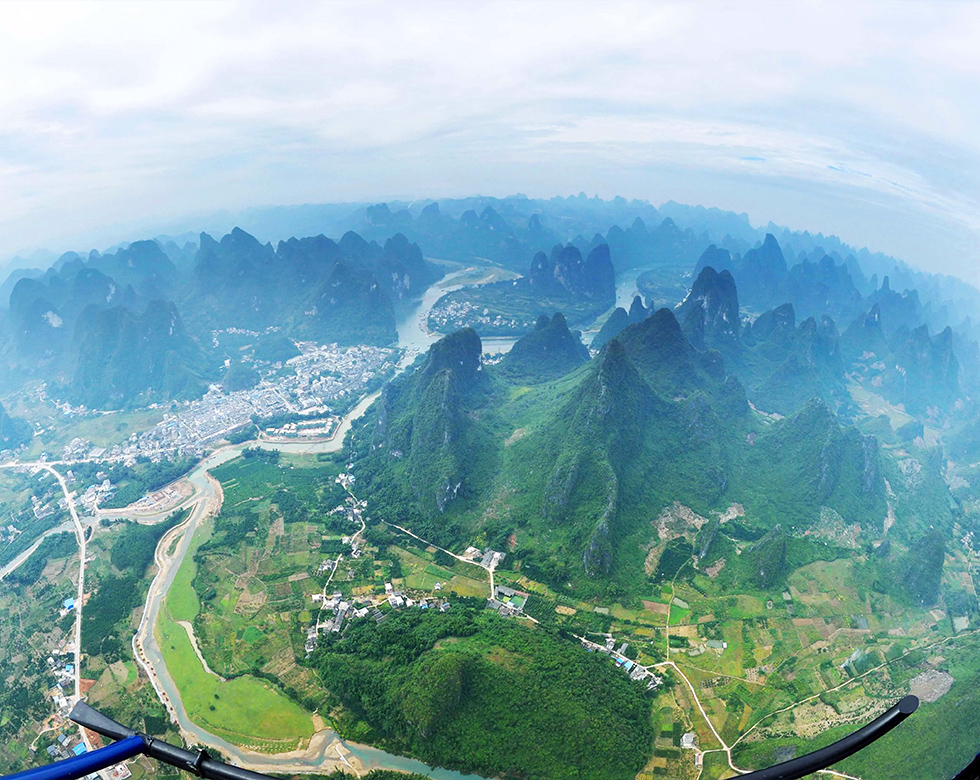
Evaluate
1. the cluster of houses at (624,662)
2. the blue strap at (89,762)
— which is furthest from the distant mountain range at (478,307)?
the blue strap at (89,762)

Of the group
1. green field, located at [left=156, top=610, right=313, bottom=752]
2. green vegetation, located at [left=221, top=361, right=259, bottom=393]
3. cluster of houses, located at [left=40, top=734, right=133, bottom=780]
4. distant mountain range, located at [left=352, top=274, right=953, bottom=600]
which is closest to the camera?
cluster of houses, located at [left=40, top=734, right=133, bottom=780]

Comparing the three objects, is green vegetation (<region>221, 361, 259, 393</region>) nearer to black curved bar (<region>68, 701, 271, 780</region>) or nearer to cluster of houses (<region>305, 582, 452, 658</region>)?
cluster of houses (<region>305, 582, 452, 658</region>)

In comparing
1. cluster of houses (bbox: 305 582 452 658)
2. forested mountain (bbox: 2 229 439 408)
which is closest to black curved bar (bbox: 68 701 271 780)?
cluster of houses (bbox: 305 582 452 658)

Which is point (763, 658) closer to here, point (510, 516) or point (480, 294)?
point (510, 516)

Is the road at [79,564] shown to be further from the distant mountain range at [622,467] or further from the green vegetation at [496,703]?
the distant mountain range at [622,467]

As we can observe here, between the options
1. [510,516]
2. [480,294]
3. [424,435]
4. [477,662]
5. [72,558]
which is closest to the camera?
[477,662]

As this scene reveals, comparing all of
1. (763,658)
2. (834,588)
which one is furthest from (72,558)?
(834,588)
